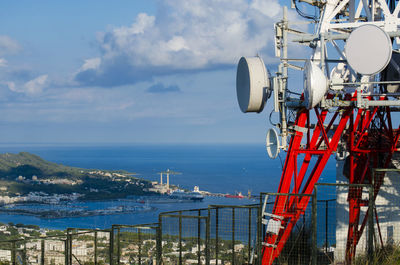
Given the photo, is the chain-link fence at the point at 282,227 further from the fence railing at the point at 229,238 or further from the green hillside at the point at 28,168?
the green hillside at the point at 28,168

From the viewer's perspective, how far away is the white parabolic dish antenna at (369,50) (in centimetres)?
1274

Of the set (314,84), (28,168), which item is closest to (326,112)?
(314,84)

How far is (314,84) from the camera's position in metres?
13.5

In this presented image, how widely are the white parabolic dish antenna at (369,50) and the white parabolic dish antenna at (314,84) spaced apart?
794mm

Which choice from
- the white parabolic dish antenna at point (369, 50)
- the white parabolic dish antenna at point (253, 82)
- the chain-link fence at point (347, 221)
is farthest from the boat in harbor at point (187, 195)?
the white parabolic dish antenna at point (369, 50)

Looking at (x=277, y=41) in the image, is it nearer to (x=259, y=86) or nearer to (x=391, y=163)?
(x=259, y=86)

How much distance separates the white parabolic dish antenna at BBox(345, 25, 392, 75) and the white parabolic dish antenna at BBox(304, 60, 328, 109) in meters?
0.79

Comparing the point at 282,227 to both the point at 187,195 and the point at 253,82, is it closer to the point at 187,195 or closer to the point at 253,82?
the point at 253,82

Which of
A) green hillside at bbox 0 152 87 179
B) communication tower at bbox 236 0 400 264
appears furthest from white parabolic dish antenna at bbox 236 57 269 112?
green hillside at bbox 0 152 87 179

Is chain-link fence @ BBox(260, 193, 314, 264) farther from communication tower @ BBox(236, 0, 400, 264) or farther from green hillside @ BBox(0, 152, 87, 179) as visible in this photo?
green hillside @ BBox(0, 152, 87, 179)

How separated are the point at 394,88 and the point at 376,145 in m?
1.62

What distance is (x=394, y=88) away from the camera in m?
15.9

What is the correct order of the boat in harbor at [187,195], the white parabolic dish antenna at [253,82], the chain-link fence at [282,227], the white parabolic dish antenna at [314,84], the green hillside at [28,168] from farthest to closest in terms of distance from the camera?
the green hillside at [28,168]
the boat in harbor at [187,195]
the white parabolic dish antenna at [253,82]
the chain-link fence at [282,227]
the white parabolic dish antenna at [314,84]

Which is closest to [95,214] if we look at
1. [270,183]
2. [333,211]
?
[270,183]
